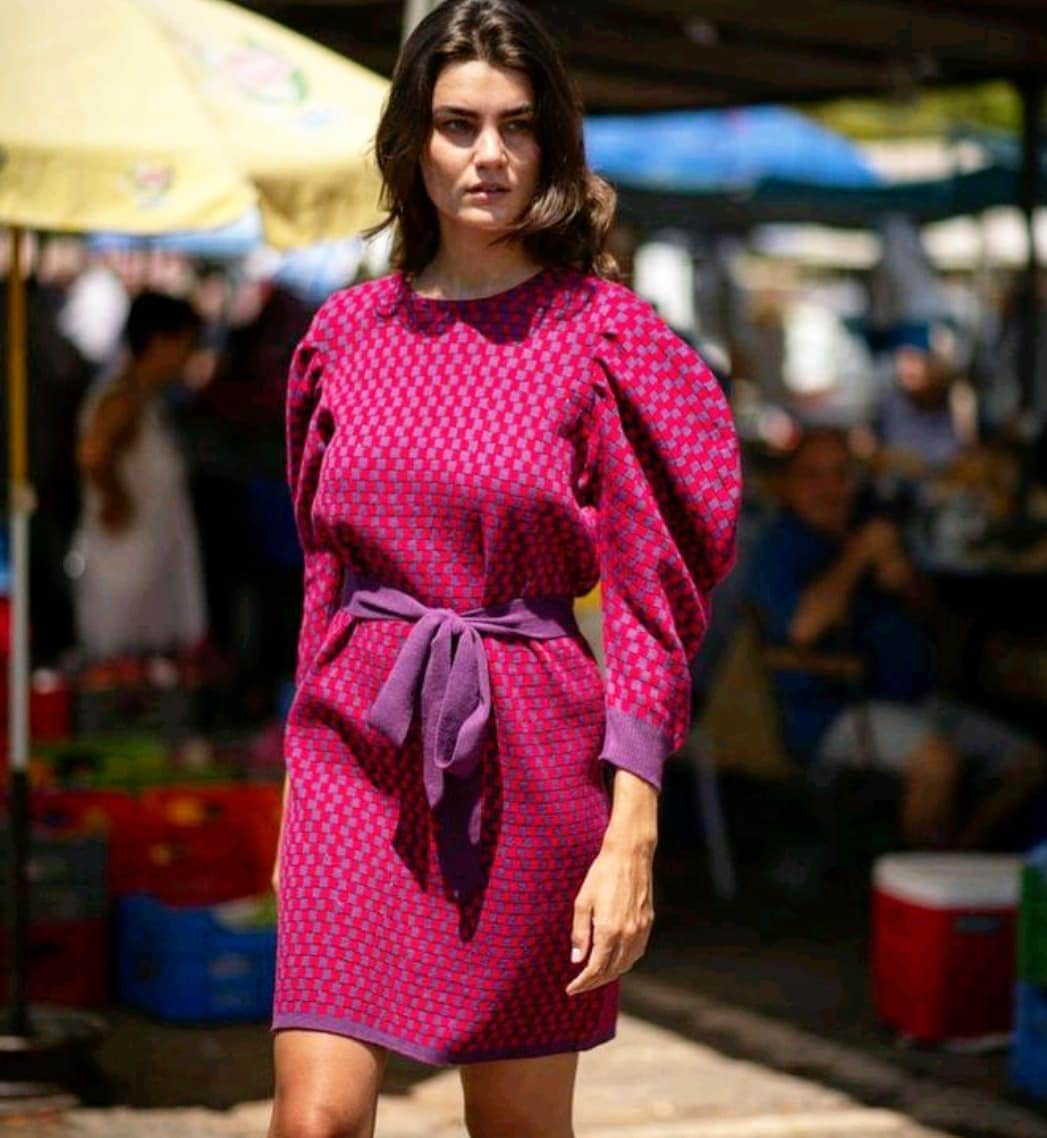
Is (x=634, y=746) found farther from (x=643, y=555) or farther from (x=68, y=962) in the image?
(x=68, y=962)

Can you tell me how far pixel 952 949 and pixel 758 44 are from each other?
4.73 m

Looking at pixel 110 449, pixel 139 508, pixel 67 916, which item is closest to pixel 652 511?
pixel 67 916

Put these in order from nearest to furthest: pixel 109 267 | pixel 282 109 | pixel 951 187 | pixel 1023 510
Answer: pixel 282 109 → pixel 1023 510 → pixel 951 187 → pixel 109 267

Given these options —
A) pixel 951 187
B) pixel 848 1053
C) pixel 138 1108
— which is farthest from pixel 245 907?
pixel 951 187

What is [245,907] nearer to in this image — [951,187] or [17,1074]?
[17,1074]

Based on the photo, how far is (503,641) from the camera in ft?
9.87

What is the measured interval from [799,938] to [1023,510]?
8.55 ft

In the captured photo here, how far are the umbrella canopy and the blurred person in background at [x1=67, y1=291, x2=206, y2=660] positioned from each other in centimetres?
400

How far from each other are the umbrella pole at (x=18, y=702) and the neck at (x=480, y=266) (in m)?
2.49

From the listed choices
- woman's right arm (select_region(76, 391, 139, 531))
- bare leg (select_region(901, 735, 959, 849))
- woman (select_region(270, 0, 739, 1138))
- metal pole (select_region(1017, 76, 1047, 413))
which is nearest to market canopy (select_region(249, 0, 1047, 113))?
metal pole (select_region(1017, 76, 1047, 413))

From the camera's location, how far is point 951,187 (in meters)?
12.6

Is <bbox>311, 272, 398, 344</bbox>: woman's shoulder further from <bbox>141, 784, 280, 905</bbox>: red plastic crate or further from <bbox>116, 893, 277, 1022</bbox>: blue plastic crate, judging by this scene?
<bbox>141, 784, 280, 905</bbox>: red plastic crate

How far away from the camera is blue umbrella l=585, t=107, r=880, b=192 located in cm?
1489

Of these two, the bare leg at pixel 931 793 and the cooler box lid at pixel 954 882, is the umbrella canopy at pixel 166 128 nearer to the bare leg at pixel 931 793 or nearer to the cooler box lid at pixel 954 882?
the cooler box lid at pixel 954 882
